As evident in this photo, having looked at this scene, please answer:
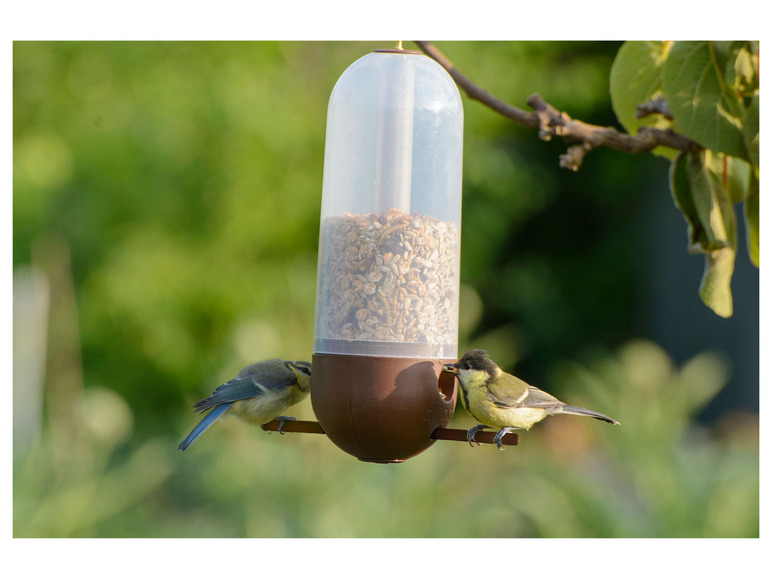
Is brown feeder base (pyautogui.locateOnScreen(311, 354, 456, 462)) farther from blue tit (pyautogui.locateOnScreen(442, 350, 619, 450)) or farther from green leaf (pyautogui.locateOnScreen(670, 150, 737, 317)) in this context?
green leaf (pyautogui.locateOnScreen(670, 150, 737, 317))

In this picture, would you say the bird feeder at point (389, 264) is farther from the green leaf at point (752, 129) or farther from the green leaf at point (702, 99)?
the green leaf at point (752, 129)

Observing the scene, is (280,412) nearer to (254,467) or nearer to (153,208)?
(254,467)

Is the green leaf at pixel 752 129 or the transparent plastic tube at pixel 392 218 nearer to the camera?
the green leaf at pixel 752 129

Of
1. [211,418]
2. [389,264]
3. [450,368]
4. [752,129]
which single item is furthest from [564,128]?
[211,418]

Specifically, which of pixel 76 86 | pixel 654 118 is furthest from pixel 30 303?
pixel 654 118

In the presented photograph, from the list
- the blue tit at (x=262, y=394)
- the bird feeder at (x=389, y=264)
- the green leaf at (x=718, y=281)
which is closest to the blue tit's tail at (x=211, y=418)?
the blue tit at (x=262, y=394)

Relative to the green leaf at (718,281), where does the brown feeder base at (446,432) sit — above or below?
below
